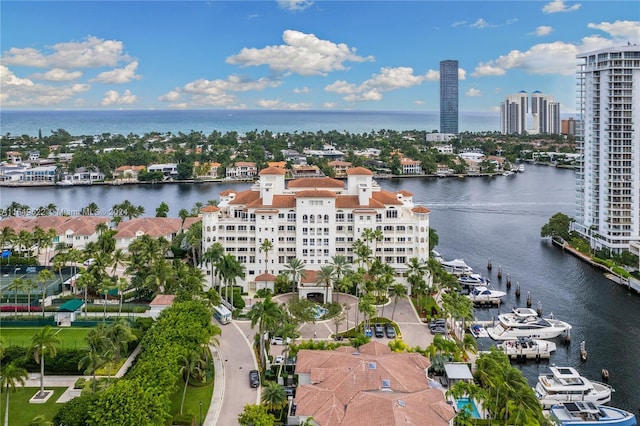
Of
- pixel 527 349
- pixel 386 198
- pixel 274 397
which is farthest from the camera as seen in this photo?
pixel 386 198

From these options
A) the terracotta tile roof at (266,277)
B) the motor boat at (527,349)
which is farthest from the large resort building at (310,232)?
the motor boat at (527,349)

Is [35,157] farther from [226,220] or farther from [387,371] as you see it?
[387,371]

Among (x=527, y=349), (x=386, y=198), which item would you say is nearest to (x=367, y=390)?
(x=527, y=349)

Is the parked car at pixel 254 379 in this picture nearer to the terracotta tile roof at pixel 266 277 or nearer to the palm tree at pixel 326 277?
the palm tree at pixel 326 277

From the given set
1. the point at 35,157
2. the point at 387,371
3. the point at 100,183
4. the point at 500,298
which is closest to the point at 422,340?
the point at 387,371

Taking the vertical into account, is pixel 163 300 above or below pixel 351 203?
below

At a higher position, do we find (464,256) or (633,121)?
(633,121)

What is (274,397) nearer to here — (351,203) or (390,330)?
(390,330)
